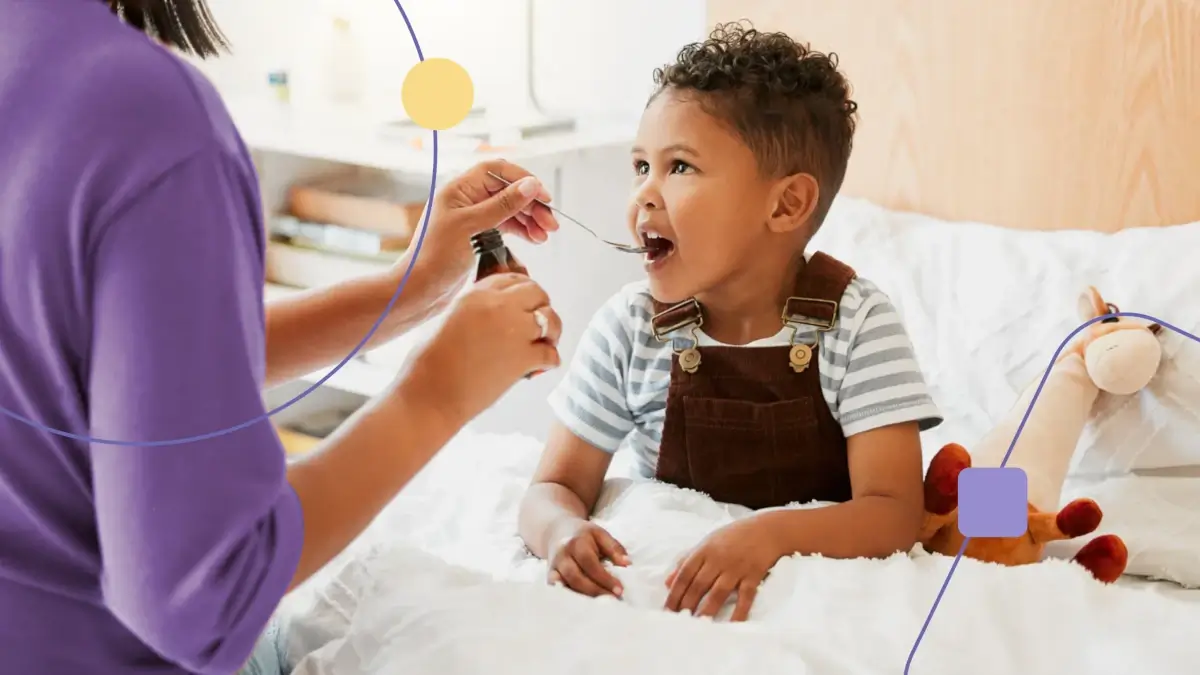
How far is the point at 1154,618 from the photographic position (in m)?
0.84

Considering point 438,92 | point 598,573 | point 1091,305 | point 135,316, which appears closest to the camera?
point 135,316

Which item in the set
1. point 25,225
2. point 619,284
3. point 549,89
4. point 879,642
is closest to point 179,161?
point 25,225

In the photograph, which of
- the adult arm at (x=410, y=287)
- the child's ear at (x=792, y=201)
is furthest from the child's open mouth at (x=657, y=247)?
the adult arm at (x=410, y=287)

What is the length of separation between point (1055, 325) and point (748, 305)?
43cm

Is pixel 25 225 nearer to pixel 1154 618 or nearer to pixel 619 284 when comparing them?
pixel 1154 618

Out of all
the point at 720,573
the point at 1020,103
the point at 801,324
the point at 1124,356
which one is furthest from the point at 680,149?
the point at 1020,103

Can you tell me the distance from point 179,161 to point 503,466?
0.88 m

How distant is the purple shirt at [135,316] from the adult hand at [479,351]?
5.5 inches

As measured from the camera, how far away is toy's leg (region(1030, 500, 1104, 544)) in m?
1.01

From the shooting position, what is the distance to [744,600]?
0.92 meters

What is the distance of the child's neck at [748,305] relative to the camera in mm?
1158

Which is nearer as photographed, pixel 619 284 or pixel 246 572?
pixel 246 572

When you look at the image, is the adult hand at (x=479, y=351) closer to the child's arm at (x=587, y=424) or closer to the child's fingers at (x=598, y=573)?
the child's fingers at (x=598, y=573)

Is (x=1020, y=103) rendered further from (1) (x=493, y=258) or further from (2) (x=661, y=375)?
(1) (x=493, y=258)
